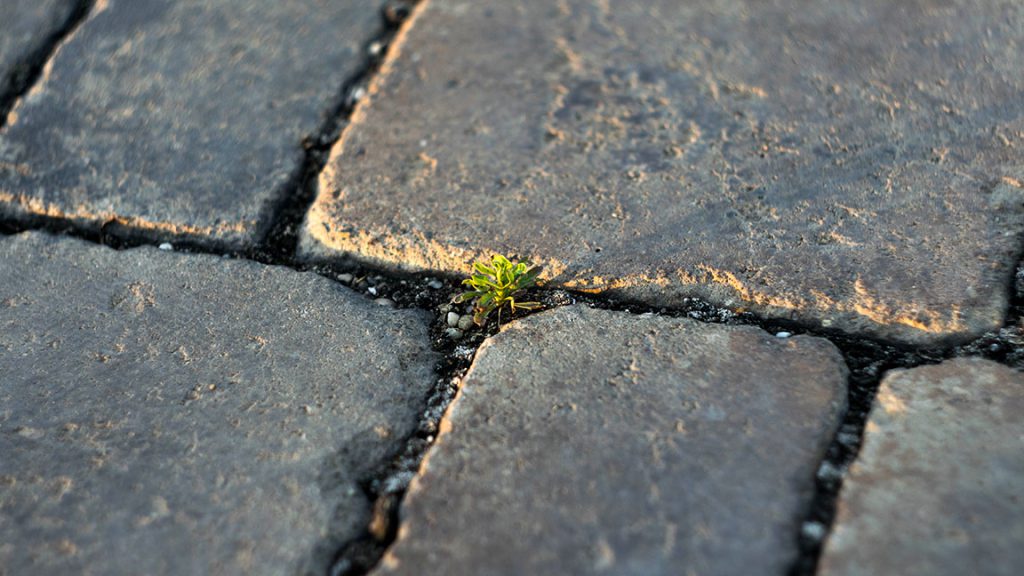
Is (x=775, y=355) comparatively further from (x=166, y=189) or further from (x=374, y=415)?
(x=166, y=189)

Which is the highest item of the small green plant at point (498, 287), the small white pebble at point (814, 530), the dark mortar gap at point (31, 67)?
the small white pebble at point (814, 530)

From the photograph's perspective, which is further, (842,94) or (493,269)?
(842,94)

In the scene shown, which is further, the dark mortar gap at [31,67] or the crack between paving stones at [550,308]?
the dark mortar gap at [31,67]

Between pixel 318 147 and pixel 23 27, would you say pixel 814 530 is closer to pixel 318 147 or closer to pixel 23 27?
pixel 318 147

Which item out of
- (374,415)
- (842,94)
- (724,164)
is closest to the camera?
(374,415)

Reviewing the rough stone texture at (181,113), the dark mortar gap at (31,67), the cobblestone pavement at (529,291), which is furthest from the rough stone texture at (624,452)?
the dark mortar gap at (31,67)

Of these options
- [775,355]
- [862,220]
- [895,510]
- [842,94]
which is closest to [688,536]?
[895,510]

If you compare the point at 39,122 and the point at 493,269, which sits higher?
the point at 493,269

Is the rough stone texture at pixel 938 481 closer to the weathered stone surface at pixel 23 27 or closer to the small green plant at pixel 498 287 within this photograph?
the small green plant at pixel 498 287
